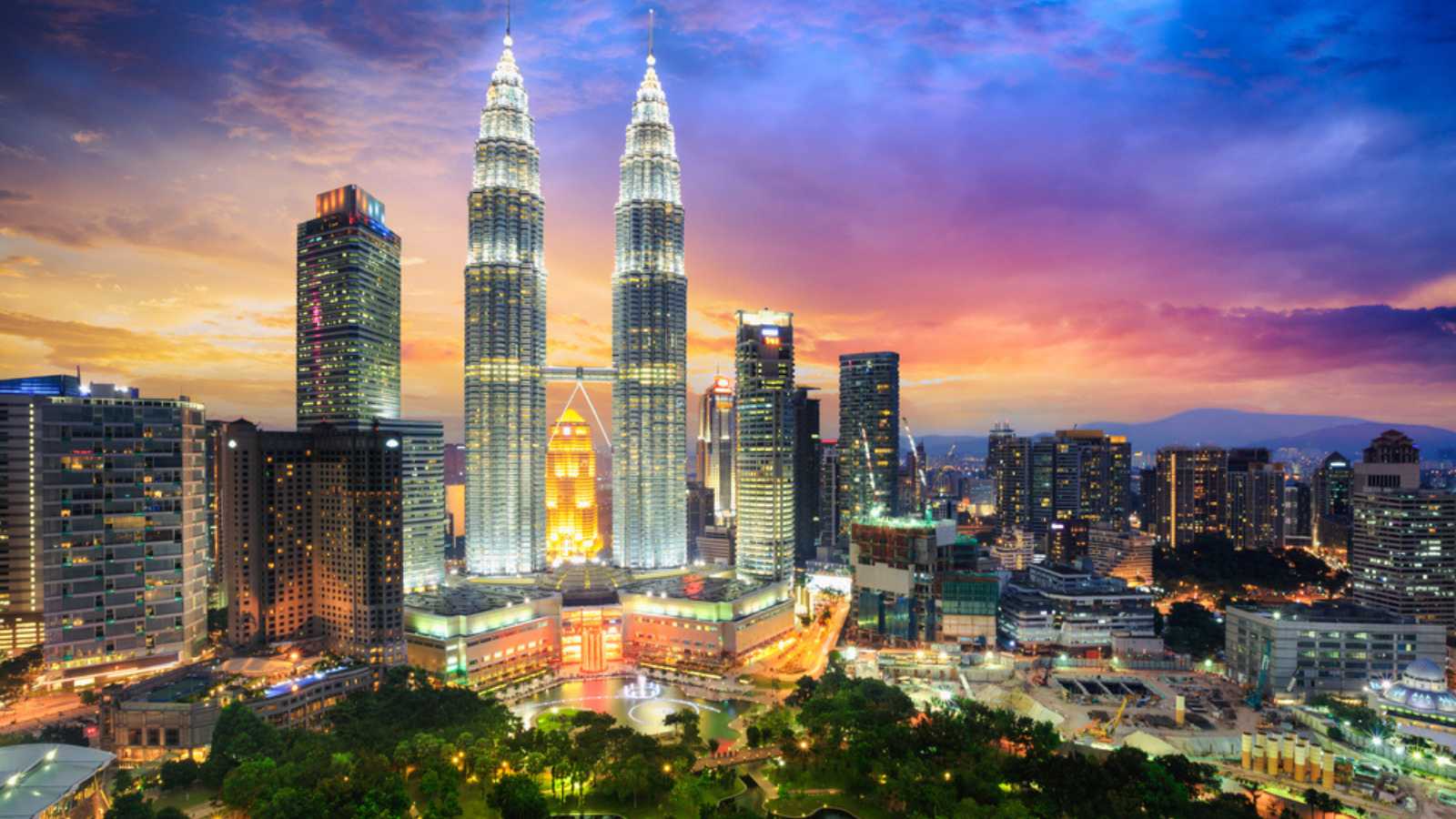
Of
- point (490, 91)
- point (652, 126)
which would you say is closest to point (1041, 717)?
point (652, 126)

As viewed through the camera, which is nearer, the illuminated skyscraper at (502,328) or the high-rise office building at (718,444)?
the illuminated skyscraper at (502,328)

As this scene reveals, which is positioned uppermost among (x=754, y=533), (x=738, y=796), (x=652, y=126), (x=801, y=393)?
(x=652, y=126)

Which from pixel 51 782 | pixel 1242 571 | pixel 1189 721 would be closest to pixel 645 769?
pixel 51 782

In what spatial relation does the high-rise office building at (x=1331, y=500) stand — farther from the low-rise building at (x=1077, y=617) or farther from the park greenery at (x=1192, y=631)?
the low-rise building at (x=1077, y=617)

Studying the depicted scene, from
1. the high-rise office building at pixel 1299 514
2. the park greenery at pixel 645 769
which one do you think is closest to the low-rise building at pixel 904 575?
the park greenery at pixel 645 769

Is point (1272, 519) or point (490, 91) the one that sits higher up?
point (490, 91)

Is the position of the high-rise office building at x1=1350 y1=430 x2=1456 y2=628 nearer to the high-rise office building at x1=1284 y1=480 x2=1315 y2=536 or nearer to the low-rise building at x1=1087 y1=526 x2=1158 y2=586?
the low-rise building at x1=1087 y1=526 x2=1158 y2=586

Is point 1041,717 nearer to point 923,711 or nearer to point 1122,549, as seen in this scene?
point 923,711
